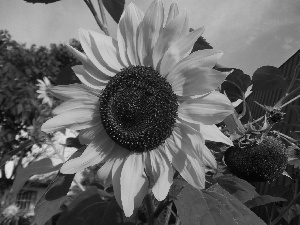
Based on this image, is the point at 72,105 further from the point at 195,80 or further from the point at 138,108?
the point at 195,80

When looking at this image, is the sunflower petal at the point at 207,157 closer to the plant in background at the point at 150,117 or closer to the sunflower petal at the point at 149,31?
the plant in background at the point at 150,117

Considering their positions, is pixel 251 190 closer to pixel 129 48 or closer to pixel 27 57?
pixel 129 48

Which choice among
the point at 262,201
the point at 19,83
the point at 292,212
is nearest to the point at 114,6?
the point at 262,201

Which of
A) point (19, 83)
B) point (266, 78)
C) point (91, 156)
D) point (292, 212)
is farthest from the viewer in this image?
point (19, 83)

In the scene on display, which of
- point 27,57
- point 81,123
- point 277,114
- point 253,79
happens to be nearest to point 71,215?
point 81,123

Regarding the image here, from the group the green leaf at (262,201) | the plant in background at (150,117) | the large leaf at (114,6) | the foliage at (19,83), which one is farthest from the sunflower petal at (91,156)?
the foliage at (19,83)
